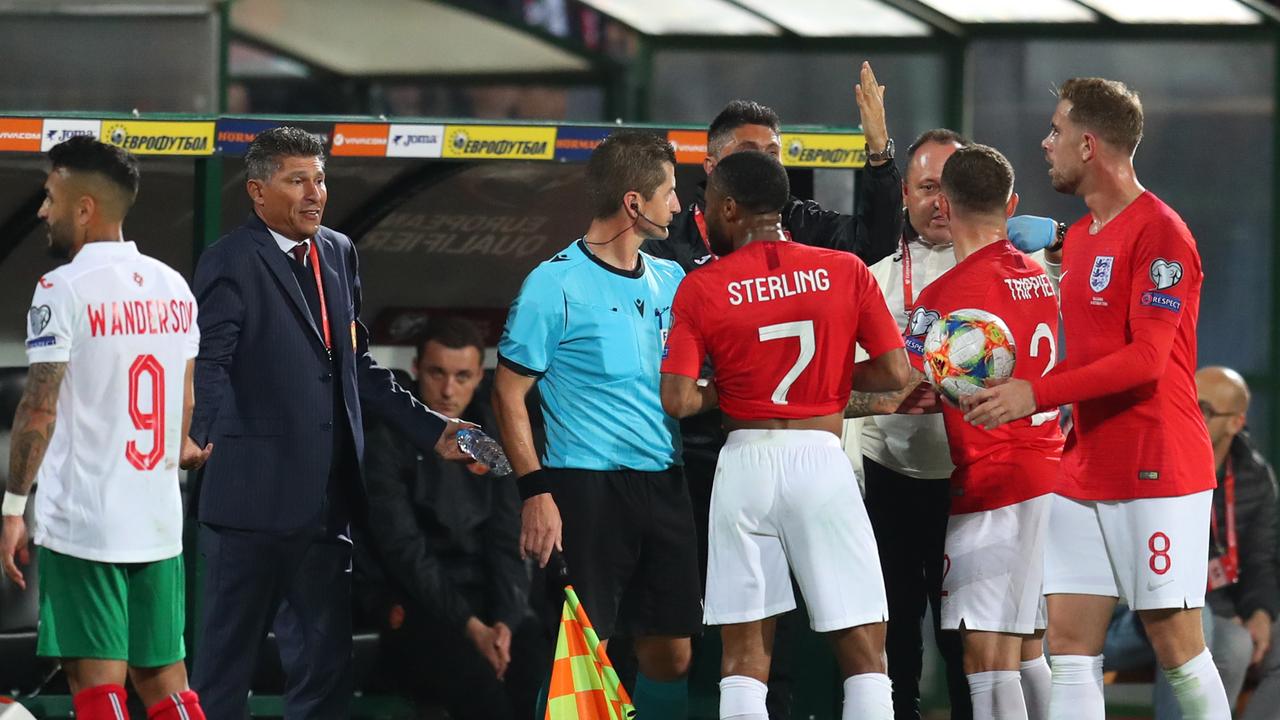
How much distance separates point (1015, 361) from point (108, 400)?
2274 mm

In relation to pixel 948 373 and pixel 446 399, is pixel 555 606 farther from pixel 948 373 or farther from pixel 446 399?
pixel 948 373

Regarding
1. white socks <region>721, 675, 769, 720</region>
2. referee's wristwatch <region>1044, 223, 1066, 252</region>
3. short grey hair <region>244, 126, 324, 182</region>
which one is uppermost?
short grey hair <region>244, 126, 324, 182</region>

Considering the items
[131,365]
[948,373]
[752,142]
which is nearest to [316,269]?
[131,365]

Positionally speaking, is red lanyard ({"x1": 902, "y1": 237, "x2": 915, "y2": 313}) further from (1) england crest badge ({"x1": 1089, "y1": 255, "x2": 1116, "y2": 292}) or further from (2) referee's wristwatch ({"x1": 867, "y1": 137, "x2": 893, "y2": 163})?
(1) england crest badge ({"x1": 1089, "y1": 255, "x2": 1116, "y2": 292})

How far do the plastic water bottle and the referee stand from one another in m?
0.25

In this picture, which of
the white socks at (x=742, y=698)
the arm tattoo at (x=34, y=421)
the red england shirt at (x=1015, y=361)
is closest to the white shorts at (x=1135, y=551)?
the red england shirt at (x=1015, y=361)

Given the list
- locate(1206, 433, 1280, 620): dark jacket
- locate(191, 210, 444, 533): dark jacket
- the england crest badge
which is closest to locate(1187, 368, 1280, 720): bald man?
locate(1206, 433, 1280, 620): dark jacket

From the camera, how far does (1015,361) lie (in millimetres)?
4895

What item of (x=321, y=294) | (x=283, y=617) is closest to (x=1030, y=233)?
(x=321, y=294)

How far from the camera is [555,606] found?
6.69m

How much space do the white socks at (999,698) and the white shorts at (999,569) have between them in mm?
124

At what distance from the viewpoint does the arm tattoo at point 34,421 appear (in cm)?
470

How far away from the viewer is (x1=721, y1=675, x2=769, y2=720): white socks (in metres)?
4.71

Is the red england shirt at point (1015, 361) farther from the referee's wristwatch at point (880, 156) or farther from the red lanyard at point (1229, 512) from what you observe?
the red lanyard at point (1229, 512)
